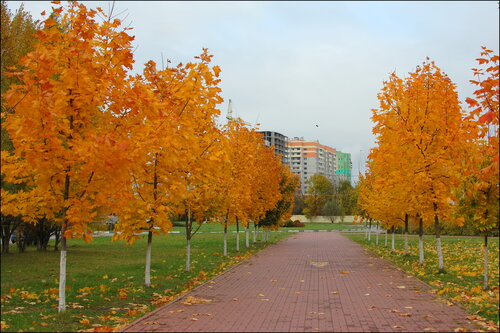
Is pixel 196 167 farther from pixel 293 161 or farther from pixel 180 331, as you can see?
pixel 293 161

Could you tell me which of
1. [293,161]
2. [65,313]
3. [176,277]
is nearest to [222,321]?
[65,313]

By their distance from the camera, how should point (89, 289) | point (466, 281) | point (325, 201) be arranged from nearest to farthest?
point (89, 289) → point (466, 281) → point (325, 201)

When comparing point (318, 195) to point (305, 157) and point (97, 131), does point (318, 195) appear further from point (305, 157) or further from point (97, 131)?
point (97, 131)

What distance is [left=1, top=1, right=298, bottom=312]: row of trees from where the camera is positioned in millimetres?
8422

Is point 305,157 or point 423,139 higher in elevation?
point 305,157

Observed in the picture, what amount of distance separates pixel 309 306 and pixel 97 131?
5.66m

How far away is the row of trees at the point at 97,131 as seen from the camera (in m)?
8.42

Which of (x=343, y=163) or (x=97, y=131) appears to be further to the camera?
(x=343, y=163)

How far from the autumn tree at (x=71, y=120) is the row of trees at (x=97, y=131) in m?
0.02

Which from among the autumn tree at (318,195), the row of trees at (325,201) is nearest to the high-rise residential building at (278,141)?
the row of trees at (325,201)

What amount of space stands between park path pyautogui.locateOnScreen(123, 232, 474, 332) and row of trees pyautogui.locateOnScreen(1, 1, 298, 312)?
2.17 m

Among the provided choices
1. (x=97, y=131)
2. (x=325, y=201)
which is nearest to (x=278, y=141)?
(x=325, y=201)

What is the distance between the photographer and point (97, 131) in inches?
366

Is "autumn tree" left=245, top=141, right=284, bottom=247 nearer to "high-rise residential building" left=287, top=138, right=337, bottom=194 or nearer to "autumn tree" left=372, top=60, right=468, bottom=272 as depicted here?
"autumn tree" left=372, top=60, right=468, bottom=272
